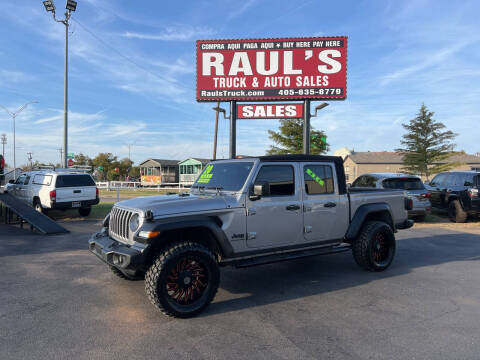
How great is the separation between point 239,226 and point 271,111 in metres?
10.7

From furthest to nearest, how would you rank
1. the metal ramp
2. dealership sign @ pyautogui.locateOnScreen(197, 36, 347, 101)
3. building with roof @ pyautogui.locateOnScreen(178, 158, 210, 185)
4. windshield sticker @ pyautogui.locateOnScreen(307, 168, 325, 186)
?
building with roof @ pyautogui.locateOnScreen(178, 158, 210, 185)
dealership sign @ pyautogui.locateOnScreen(197, 36, 347, 101)
the metal ramp
windshield sticker @ pyautogui.locateOnScreen(307, 168, 325, 186)

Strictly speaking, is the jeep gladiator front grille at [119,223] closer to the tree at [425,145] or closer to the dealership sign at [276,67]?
the dealership sign at [276,67]

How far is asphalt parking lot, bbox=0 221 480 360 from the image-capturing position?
325 cm

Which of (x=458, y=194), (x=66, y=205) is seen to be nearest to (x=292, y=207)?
(x=458, y=194)

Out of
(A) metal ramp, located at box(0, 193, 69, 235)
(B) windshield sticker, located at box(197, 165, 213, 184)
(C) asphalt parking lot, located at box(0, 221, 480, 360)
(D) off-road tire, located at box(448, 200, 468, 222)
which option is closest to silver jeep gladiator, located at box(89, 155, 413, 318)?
(B) windshield sticker, located at box(197, 165, 213, 184)

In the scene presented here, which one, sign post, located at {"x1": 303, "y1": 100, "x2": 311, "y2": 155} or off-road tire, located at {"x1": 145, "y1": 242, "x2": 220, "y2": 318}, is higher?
sign post, located at {"x1": 303, "y1": 100, "x2": 311, "y2": 155}

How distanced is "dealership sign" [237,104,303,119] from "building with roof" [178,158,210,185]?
3122 centimetres

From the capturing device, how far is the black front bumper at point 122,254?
12.9 ft

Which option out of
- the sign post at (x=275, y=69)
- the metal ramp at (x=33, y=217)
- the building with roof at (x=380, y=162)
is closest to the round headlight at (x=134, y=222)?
the metal ramp at (x=33, y=217)

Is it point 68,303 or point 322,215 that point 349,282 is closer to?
point 322,215

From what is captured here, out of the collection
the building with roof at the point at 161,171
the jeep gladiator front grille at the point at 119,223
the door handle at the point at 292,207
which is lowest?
the jeep gladiator front grille at the point at 119,223

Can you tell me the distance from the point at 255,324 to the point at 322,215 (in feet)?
7.22

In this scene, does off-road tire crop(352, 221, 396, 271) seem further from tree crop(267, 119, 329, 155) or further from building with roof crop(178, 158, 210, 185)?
building with roof crop(178, 158, 210, 185)

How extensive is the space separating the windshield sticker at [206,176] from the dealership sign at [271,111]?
30.1ft
